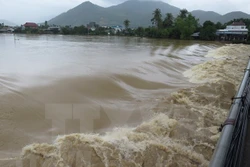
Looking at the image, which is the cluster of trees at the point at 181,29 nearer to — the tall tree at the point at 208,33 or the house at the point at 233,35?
the tall tree at the point at 208,33

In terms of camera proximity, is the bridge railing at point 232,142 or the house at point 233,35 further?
the house at point 233,35

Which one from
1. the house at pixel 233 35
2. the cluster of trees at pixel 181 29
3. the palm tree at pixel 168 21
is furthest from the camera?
the palm tree at pixel 168 21

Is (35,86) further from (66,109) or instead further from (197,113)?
(197,113)

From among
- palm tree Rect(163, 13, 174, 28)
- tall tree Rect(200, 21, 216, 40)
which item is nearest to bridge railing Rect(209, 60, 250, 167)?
tall tree Rect(200, 21, 216, 40)

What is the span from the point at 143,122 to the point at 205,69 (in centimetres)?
682

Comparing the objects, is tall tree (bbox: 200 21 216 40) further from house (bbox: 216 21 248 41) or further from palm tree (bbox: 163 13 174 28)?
palm tree (bbox: 163 13 174 28)

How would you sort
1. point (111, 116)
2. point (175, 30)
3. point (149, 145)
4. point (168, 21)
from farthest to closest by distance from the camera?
1. point (168, 21)
2. point (175, 30)
3. point (111, 116)
4. point (149, 145)

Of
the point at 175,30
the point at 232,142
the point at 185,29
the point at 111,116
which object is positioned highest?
the point at 185,29

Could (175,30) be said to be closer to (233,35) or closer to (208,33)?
(208,33)

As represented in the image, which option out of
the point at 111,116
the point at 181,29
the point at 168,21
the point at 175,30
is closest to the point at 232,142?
the point at 111,116

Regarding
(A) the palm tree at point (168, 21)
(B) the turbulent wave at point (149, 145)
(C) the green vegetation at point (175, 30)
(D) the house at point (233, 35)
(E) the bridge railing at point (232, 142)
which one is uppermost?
(A) the palm tree at point (168, 21)

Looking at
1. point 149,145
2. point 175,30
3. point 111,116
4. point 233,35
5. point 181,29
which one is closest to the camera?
point 149,145

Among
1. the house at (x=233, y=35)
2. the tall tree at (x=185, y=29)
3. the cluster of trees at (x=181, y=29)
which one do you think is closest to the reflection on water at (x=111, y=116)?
the house at (x=233, y=35)

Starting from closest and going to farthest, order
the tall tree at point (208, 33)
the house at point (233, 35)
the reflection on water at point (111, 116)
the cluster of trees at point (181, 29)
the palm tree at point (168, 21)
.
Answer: the reflection on water at point (111, 116) < the house at point (233, 35) < the tall tree at point (208, 33) < the cluster of trees at point (181, 29) < the palm tree at point (168, 21)
